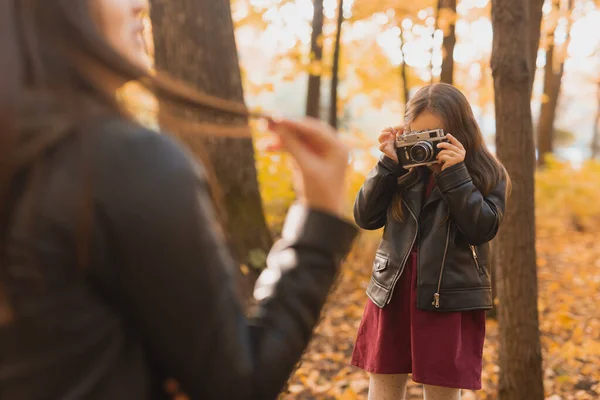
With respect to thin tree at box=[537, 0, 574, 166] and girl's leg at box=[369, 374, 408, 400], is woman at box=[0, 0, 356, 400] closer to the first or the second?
girl's leg at box=[369, 374, 408, 400]

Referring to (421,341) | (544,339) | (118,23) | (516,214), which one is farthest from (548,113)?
(118,23)

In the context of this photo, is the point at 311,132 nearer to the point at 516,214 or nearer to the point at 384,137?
the point at 384,137

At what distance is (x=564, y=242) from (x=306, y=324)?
10.2m

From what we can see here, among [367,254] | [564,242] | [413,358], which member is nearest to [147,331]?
[413,358]

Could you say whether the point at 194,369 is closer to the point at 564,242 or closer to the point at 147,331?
the point at 147,331

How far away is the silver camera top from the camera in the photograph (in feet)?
8.48

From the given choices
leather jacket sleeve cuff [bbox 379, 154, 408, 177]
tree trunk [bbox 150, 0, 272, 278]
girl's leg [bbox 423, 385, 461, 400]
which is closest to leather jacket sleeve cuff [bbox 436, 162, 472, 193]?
leather jacket sleeve cuff [bbox 379, 154, 408, 177]

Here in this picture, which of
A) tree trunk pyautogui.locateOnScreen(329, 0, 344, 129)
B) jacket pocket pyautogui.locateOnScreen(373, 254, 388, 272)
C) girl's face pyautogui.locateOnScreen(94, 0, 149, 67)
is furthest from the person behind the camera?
tree trunk pyautogui.locateOnScreen(329, 0, 344, 129)

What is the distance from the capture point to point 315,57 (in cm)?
853

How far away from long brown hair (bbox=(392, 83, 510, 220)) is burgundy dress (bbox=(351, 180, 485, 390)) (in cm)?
21

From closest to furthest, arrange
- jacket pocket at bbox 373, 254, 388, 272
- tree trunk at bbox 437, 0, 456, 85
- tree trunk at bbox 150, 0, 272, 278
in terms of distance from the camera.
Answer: jacket pocket at bbox 373, 254, 388, 272 → tree trunk at bbox 150, 0, 272, 278 → tree trunk at bbox 437, 0, 456, 85

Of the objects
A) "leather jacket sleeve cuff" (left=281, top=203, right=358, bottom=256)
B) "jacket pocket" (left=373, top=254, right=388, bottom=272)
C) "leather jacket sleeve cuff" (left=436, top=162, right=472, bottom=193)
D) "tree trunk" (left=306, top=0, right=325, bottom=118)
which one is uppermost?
"tree trunk" (left=306, top=0, right=325, bottom=118)

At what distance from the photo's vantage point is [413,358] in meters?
2.57

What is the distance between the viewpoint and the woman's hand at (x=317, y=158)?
2.99 ft
